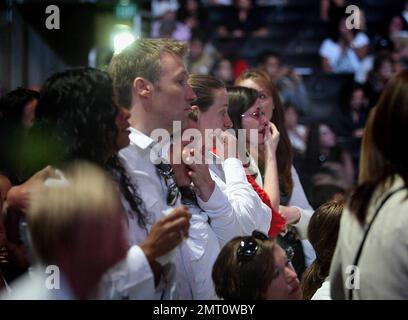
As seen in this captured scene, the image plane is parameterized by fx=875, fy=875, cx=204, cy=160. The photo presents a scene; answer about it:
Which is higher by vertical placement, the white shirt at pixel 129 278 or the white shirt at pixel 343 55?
the white shirt at pixel 343 55

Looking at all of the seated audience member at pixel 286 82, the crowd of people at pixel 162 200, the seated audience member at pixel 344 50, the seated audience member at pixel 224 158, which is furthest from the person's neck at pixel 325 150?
the seated audience member at pixel 224 158

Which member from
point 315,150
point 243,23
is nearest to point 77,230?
point 315,150

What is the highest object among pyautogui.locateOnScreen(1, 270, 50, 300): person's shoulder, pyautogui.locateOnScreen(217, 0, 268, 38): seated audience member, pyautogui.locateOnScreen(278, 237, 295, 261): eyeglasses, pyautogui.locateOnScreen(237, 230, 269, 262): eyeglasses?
pyautogui.locateOnScreen(217, 0, 268, 38): seated audience member

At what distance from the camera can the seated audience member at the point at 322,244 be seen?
3.13 m

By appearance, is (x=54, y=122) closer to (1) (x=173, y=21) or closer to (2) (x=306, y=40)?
(1) (x=173, y=21)

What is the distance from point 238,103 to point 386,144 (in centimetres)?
150

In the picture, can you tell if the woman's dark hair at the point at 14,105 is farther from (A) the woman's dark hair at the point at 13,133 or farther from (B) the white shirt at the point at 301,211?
(B) the white shirt at the point at 301,211

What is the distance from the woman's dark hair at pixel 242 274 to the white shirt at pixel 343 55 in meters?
6.37

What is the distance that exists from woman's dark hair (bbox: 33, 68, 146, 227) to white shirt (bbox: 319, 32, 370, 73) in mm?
6496

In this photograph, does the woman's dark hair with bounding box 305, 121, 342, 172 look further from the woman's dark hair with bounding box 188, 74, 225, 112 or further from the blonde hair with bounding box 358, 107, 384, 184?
the blonde hair with bounding box 358, 107, 384, 184

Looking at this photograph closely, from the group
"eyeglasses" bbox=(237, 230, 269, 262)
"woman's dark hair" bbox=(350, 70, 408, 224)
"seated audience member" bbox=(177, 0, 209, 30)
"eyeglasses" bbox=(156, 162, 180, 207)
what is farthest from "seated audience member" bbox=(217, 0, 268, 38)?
"woman's dark hair" bbox=(350, 70, 408, 224)

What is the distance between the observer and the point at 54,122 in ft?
8.32

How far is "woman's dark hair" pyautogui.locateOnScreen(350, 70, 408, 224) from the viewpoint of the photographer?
2352 millimetres

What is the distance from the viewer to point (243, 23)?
969 cm
